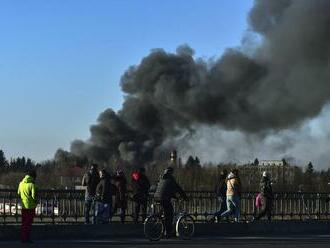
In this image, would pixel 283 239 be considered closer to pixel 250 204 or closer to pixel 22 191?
pixel 250 204

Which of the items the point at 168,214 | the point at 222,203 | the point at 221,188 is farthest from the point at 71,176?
the point at 168,214

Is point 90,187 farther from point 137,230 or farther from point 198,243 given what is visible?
point 198,243

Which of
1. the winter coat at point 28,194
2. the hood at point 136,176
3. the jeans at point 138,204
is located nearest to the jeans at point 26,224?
the winter coat at point 28,194

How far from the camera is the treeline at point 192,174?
152 feet

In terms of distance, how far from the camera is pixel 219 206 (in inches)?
792

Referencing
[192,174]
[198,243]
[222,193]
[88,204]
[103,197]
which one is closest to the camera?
[198,243]

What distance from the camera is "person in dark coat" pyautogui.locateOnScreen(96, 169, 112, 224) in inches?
688

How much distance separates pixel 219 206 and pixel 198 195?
2.34 feet

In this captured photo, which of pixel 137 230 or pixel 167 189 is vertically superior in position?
pixel 167 189

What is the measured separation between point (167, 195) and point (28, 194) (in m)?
3.28

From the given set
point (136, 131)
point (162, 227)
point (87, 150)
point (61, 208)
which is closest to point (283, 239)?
point (162, 227)

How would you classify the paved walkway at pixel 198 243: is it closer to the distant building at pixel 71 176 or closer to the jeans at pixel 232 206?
the jeans at pixel 232 206

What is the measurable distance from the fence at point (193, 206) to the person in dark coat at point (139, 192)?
24.8 inches

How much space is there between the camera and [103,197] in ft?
57.2
